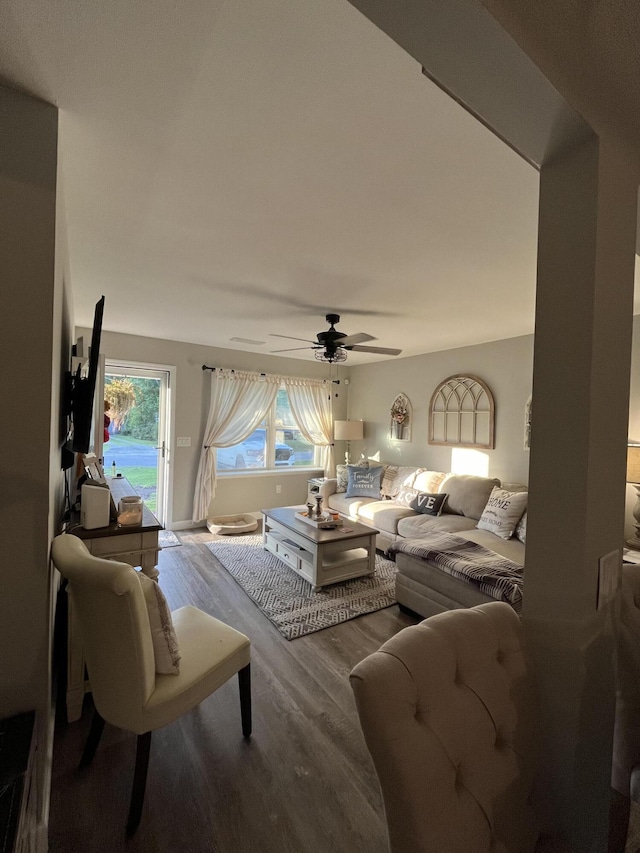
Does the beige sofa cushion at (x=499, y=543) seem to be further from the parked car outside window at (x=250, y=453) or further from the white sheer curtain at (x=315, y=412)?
the parked car outside window at (x=250, y=453)

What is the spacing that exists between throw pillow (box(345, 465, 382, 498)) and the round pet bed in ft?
4.56

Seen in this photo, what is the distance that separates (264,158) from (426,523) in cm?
357

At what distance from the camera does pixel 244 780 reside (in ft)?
5.18

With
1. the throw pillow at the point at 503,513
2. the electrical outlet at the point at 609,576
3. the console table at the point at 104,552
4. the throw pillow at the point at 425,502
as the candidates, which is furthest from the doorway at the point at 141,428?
the electrical outlet at the point at 609,576

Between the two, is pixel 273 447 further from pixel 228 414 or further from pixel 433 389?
pixel 433 389

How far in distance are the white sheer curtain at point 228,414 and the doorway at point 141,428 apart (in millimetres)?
465

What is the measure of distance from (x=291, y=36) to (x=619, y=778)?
8.32 ft

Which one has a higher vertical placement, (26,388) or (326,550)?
(26,388)

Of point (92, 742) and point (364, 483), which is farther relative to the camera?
point (364, 483)

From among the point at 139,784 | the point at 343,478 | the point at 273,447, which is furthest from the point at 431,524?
the point at 139,784

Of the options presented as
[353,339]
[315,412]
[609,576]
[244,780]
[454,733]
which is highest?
[353,339]

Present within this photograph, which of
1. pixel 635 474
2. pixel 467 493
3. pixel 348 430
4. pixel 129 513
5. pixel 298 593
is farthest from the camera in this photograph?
pixel 348 430

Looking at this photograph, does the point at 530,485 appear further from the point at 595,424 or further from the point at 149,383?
the point at 149,383

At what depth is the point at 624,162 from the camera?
1026 millimetres
